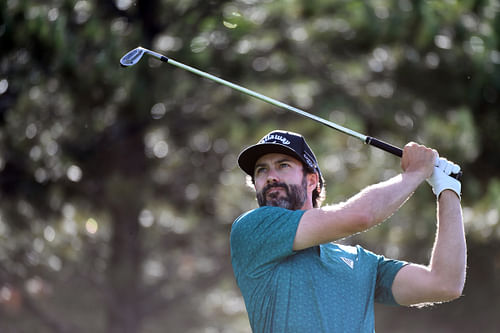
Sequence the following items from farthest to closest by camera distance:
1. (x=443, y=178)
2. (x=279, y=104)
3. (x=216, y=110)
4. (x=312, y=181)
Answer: (x=216, y=110) < (x=279, y=104) < (x=312, y=181) < (x=443, y=178)

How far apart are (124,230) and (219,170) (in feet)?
5.41

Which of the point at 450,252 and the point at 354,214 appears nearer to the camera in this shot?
the point at 354,214

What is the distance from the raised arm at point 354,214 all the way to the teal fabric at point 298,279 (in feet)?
0.20

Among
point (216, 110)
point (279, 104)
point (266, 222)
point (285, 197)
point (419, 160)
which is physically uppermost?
point (216, 110)

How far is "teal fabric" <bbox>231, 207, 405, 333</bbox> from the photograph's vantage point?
3311 mm

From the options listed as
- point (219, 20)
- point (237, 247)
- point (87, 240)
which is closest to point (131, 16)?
point (219, 20)

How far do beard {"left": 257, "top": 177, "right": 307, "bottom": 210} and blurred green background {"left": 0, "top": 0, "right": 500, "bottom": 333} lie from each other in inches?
238

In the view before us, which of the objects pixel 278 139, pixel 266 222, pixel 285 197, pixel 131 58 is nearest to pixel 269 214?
pixel 266 222

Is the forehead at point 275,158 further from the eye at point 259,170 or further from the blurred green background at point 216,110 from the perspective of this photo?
the blurred green background at point 216,110

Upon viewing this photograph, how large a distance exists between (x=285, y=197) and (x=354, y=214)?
422mm

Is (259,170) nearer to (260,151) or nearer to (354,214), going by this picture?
(260,151)

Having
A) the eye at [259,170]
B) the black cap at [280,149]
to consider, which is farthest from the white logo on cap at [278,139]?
the eye at [259,170]

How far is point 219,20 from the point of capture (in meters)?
10.1

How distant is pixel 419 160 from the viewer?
11.8 ft
